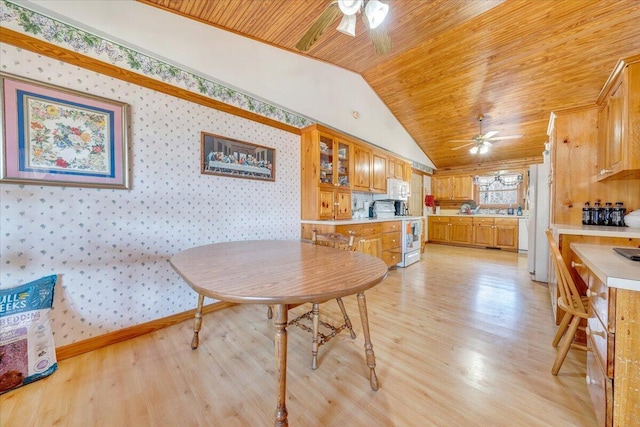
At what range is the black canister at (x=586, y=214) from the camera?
2045 millimetres

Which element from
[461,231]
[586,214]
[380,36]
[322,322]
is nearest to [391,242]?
[586,214]

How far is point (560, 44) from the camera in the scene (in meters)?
2.87

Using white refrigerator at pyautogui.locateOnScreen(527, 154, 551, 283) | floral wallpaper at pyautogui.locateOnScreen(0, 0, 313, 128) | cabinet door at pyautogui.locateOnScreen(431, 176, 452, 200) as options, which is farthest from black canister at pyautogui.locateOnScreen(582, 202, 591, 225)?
cabinet door at pyautogui.locateOnScreen(431, 176, 452, 200)

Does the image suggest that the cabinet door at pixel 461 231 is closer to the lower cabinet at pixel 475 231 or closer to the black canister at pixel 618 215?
the lower cabinet at pixel 475 231

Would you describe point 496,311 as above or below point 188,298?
below

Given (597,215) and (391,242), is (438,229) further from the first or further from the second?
(597,215)

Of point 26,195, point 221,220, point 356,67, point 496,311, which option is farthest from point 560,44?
point 26,195

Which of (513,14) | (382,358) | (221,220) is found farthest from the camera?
(513,14)

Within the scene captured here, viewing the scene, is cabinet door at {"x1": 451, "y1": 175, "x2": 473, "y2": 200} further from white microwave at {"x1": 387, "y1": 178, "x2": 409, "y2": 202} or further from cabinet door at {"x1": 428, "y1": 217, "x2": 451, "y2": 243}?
white microwave at {"x1": 387, "y1": 178, "x2": 409, "y2": 202}

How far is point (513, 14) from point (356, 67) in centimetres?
202

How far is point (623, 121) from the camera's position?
1545 mm

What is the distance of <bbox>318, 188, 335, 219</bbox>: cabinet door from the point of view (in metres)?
3.11

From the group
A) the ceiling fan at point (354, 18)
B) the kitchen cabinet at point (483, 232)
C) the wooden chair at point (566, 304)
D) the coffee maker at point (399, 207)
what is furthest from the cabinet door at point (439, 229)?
the ceiling fan at point (354, 18)

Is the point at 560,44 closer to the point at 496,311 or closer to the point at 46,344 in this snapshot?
the point at 496,311
